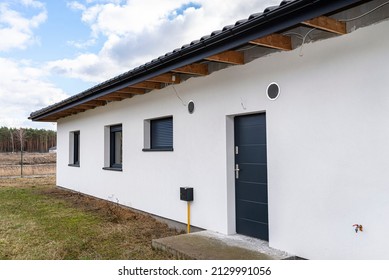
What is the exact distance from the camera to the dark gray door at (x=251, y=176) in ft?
15.0

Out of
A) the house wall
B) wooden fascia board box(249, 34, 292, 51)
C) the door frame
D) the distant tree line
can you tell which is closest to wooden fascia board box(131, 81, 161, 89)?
the house wall

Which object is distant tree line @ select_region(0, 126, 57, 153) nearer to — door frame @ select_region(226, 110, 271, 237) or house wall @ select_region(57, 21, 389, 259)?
house wall @ select_region(57, 21, 389, 259)

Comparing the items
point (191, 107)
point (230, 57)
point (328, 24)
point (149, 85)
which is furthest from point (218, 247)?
point (149, 85)

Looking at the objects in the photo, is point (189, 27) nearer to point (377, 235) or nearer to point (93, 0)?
point (93, 0)

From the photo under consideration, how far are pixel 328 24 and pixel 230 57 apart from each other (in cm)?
157

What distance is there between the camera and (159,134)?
23.1 ft

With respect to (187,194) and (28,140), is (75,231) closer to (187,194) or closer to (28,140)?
(187,194)

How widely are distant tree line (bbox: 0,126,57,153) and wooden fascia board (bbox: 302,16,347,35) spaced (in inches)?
2369

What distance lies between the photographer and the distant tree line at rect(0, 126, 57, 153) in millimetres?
55500

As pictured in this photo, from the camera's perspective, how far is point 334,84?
3549mm

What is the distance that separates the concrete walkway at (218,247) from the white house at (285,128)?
0.17 metres
